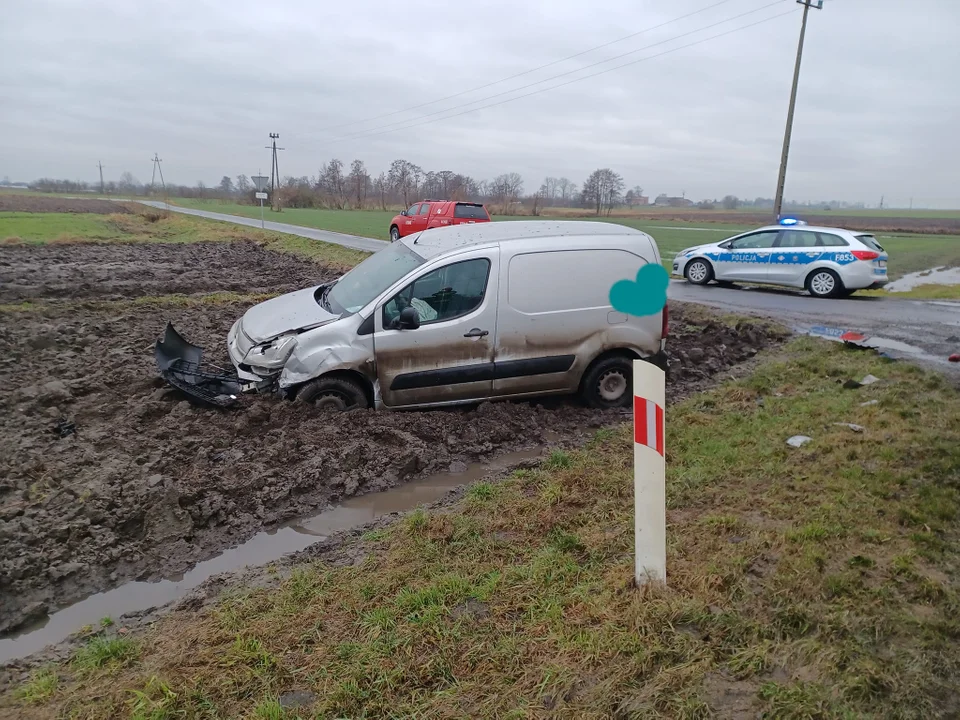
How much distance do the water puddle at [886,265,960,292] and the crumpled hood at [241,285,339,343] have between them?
16.0 metres

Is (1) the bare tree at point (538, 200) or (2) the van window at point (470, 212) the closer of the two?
(2) the van window at point (470, 212)

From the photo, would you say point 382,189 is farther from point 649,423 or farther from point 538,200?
point 649,423

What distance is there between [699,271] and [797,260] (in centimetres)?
235

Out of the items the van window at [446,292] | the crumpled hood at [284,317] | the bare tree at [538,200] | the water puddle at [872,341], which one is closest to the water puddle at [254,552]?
the van window at [446,292]

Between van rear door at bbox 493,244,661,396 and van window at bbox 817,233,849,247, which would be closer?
van rear door at bbox 493,244,661,396

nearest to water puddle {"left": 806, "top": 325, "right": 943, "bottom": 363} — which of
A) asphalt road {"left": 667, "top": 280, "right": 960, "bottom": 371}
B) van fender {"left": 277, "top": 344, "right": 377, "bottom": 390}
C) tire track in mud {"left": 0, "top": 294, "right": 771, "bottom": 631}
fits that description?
asphalt road {"left": 667, "top": 280, "right": 960, "bottom": 371}

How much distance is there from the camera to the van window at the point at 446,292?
6434 mm

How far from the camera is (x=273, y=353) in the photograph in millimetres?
6371

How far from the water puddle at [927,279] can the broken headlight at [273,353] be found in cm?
1653

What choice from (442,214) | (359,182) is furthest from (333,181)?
(442,214)

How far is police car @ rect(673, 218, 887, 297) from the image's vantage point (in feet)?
50.1

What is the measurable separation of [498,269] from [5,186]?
16149 cm

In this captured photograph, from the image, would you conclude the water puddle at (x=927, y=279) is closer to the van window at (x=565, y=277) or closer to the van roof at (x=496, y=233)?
the van roof at (x=496, y=233)

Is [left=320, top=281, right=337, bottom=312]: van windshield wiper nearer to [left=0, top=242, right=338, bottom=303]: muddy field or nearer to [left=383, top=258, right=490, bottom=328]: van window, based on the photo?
[left=383, top=258, right=490, bottom=328]: van window
